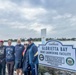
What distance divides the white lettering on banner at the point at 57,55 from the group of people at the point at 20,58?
0.38 m

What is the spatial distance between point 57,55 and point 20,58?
2.30 m

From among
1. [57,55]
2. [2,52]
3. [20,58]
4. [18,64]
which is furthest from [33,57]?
[2,52]

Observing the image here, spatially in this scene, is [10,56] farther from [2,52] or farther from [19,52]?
[19,52]

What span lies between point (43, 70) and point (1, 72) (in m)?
2.78

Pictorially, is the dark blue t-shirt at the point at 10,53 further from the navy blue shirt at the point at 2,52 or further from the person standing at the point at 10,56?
the navy blue shirt at the point at 2,52

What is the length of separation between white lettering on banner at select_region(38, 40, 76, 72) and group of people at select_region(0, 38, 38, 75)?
1.26 ft

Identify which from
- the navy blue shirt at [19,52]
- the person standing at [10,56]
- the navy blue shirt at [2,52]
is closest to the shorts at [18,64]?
the navy blue shirt at [19,52]

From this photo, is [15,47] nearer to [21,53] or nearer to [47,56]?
[21,53]

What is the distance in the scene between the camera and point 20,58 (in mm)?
8484

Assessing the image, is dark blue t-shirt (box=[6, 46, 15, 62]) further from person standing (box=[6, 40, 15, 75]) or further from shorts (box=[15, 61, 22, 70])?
shorts (box=[15, 61, 22, 70])

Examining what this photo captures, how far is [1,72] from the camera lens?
30.8 feet

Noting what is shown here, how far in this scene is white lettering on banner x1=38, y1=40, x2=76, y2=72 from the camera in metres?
6.04

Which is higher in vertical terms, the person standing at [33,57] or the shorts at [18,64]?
the person standing at [33,57]

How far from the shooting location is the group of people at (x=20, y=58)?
7.61m
